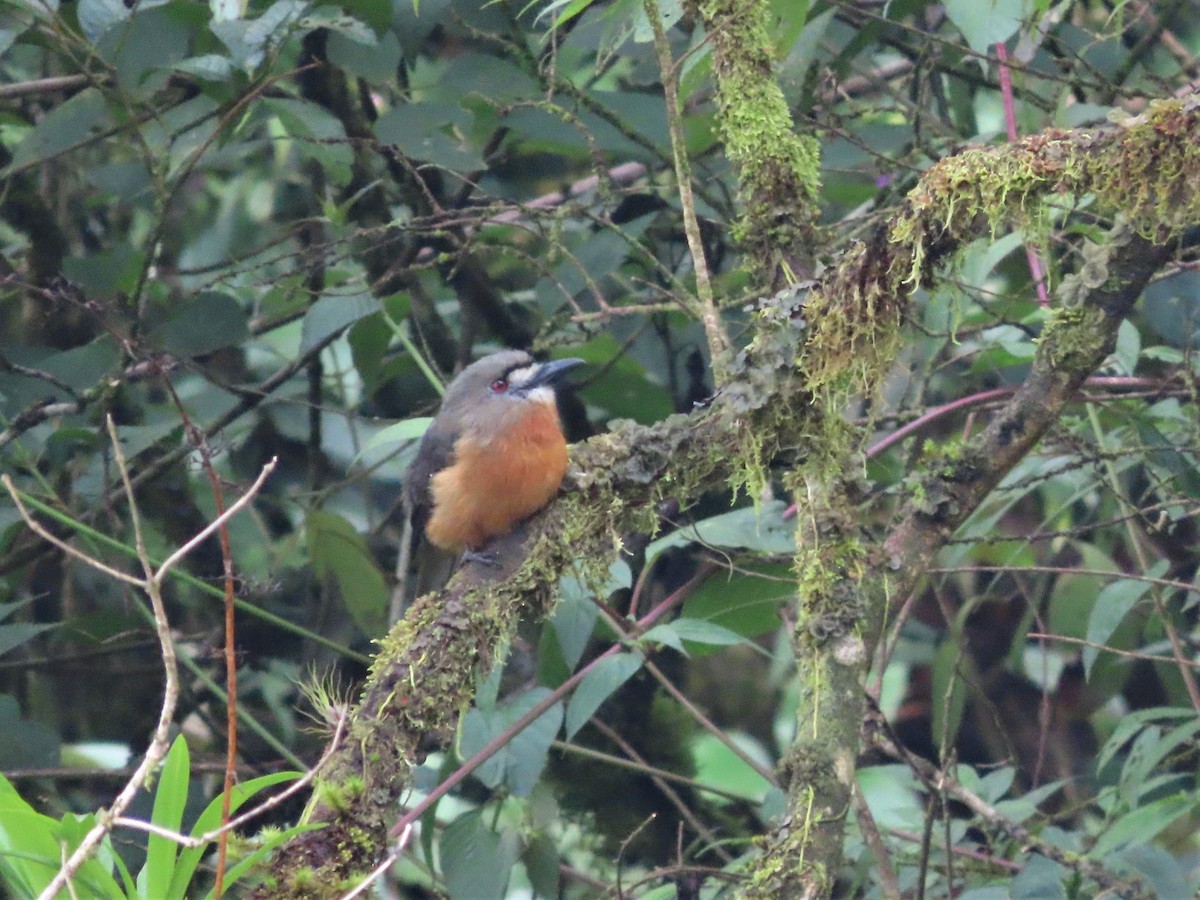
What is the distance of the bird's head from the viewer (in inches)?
162

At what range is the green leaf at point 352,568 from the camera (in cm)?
446

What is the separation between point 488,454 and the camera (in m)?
3.95

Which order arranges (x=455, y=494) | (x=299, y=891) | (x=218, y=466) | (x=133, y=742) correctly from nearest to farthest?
(x=299, y=891) < (x=455, y=494) < (x=133, y=742) < (x=218, y=466)

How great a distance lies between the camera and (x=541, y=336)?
13.5 ft

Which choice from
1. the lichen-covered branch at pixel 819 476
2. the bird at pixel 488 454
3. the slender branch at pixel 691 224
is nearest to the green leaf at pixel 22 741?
the bird at pixel 488 454

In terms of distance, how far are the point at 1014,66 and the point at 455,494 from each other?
205 cm

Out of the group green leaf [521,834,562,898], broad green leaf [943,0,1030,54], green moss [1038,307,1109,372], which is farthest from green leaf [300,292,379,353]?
green moss [1038,307,1109,372]

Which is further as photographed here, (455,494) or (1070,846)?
(455,494)

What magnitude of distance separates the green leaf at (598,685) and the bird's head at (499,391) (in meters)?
0.99

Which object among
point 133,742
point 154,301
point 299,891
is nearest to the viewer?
point 299,891

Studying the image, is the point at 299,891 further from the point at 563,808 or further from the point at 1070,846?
the point at 563,808

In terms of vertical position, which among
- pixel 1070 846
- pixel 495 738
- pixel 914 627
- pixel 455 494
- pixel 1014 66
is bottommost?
pixel 914 627

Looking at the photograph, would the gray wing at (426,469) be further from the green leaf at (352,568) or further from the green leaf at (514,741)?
the green leaf at (514,741)

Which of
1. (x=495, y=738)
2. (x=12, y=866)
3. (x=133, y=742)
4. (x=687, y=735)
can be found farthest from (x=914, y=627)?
(x=12, y=866)
